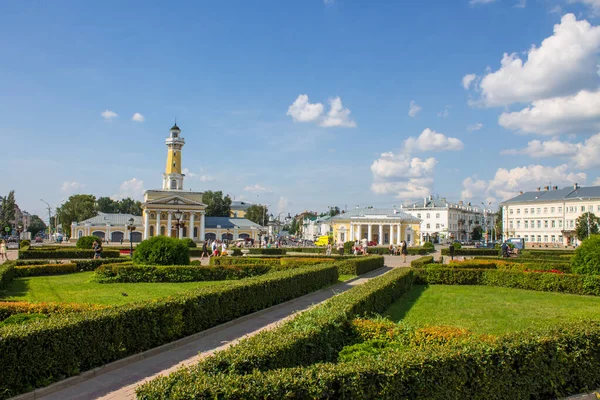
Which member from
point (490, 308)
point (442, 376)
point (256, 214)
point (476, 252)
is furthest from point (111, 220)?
point (442, 376)

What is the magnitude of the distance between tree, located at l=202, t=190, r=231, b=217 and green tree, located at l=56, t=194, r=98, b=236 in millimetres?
24153

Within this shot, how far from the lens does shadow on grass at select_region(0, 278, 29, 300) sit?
52.9 feet

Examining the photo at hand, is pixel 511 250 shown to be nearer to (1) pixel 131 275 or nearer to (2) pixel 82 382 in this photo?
(1) pixel 131 275

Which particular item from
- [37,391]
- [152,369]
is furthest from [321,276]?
[37,391]

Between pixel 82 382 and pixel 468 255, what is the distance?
42804mm

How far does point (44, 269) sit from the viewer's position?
23594mm

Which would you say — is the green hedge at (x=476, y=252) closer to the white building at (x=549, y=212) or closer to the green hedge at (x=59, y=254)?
the green hedge at (x=59, y=254)

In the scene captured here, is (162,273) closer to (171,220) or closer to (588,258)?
(588,258)

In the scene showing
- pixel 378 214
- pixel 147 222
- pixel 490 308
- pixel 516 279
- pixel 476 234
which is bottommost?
pixel 490 308

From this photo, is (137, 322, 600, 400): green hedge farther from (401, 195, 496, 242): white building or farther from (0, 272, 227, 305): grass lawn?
(401, 195, 496, 242): white building

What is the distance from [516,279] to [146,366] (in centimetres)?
1712

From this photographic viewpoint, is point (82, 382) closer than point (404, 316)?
Yes

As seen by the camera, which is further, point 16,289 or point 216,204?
point 216,204

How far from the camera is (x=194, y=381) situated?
5.11 meters
